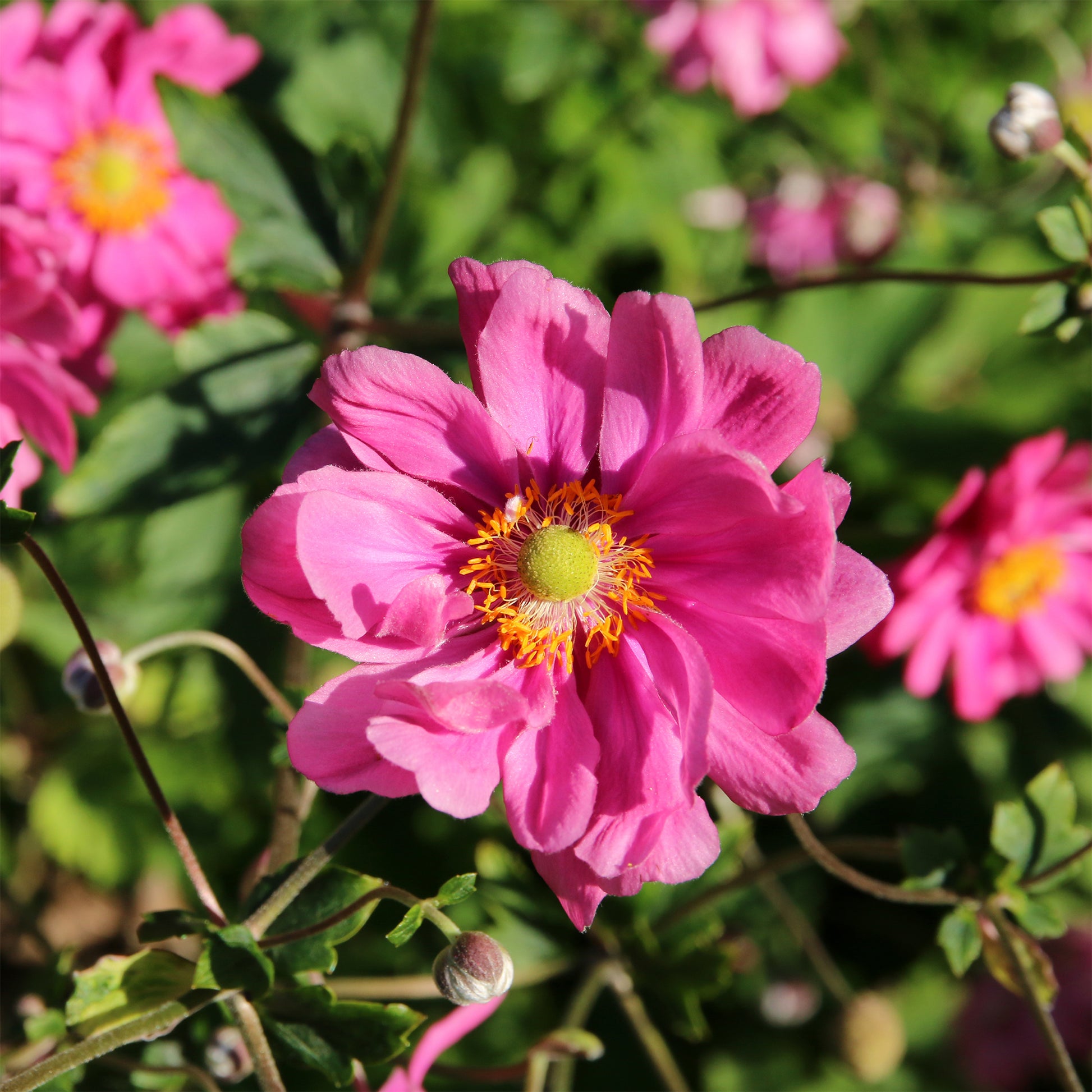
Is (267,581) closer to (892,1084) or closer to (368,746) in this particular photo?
(368,746)

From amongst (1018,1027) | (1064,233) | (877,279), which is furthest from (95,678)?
(1018,1027)

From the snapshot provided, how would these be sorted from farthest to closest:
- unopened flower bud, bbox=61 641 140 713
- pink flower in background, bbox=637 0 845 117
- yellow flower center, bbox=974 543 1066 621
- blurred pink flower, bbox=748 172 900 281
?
blurred pink flower, bbox=748 172 900 281 → pink flower in background, bbox=637 0 845 117 → yellow flower center, bbox=974 543 1066 621 → unopened flower bud, bbox=61 641 140 713

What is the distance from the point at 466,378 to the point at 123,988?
163cm

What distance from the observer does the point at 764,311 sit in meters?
3.64

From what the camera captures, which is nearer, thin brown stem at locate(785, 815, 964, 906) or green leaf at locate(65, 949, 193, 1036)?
green leaf at locate(65, 949, 193, 1036)

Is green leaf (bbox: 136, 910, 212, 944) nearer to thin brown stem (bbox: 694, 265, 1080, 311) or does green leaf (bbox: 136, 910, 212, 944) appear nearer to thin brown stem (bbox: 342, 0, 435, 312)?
thin brown stem (bbox: 694, 265, 1080, 311)

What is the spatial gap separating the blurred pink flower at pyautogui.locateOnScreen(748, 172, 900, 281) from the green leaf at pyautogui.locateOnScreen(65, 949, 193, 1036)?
3185 millimetres

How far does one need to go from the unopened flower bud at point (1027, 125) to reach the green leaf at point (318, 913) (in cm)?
173

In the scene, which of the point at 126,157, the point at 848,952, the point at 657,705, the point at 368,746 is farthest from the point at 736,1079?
the point at 126,157

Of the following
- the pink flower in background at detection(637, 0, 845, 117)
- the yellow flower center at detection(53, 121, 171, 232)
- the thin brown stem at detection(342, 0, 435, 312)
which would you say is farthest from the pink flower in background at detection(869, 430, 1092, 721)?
the yellow flower center at detection(53, 121, 171, 232)

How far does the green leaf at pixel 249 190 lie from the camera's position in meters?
2.28

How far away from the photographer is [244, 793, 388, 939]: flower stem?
1.45 meters

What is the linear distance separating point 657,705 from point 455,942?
434mm

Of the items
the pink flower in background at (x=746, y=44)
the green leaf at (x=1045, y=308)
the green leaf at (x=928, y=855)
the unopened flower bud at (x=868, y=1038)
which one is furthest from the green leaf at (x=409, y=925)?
the pink flower in background at (x=746, y=44)
